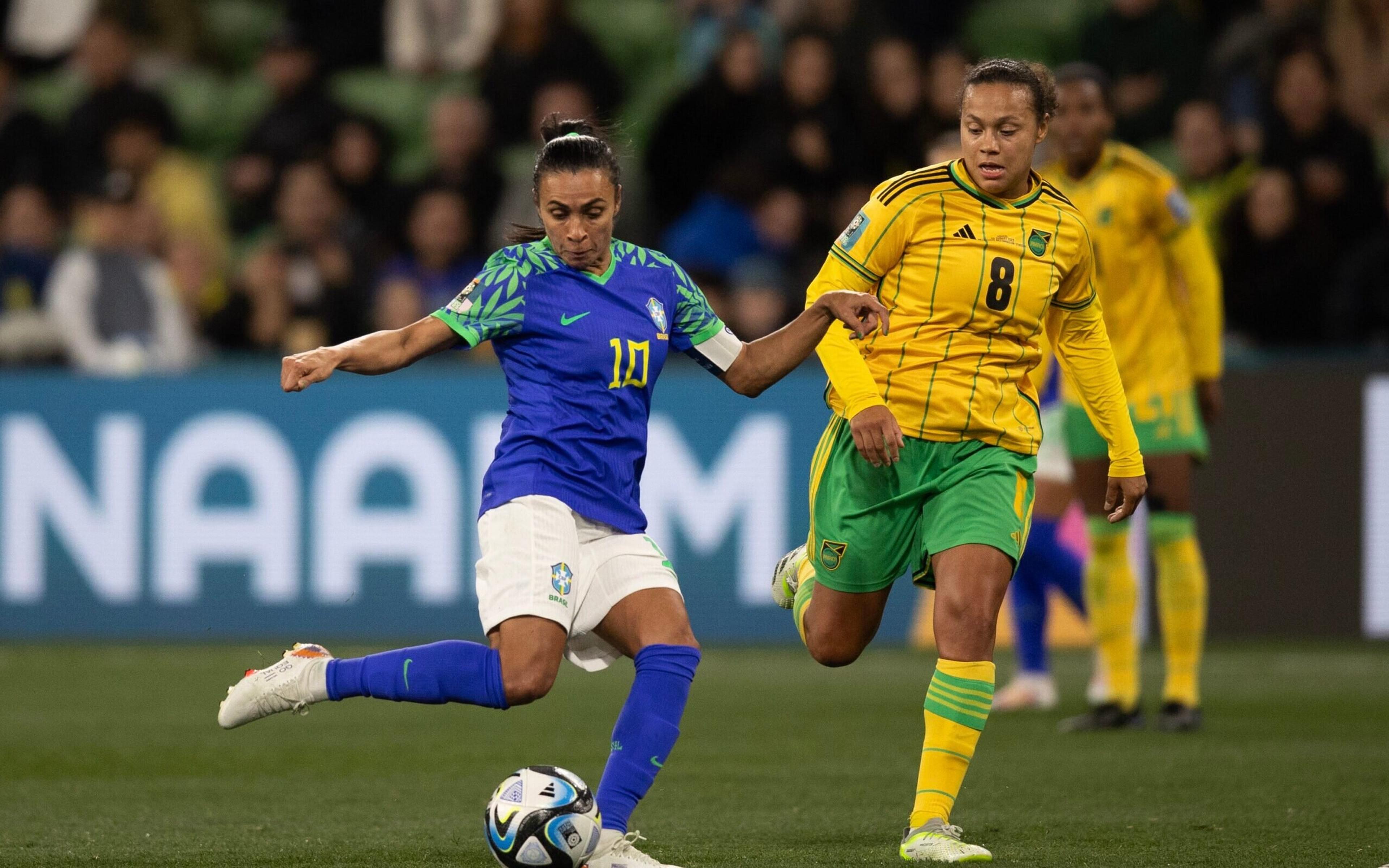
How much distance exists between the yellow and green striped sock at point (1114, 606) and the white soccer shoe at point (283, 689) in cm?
373

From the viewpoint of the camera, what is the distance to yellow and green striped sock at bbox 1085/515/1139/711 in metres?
7.60

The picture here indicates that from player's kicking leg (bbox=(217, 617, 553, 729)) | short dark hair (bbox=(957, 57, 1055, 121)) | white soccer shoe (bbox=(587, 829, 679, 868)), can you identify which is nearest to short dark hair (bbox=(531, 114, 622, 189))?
short dark hair (bbox=(957, 57, 1055, 121))

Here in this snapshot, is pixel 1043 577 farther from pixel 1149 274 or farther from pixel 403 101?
pixel 403 101

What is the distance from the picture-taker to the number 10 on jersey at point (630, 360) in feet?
15.9

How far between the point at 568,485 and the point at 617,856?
0.90m

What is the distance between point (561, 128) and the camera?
5.10 m

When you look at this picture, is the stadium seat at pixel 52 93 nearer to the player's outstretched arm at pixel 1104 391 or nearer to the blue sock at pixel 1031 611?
the blue sock at pixel 1031 611

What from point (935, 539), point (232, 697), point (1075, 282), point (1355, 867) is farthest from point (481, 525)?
point (1355, 867)

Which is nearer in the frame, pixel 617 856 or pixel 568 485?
pixel 617 856

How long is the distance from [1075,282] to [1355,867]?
1.64 meters

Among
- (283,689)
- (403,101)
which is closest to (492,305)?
(283,689)

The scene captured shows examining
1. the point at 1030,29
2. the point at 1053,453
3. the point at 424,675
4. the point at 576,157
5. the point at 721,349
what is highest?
the point at 1030,29

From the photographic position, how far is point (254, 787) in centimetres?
614

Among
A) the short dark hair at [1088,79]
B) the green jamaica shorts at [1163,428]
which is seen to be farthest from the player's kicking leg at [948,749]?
the short dark hair at [1088,79]
